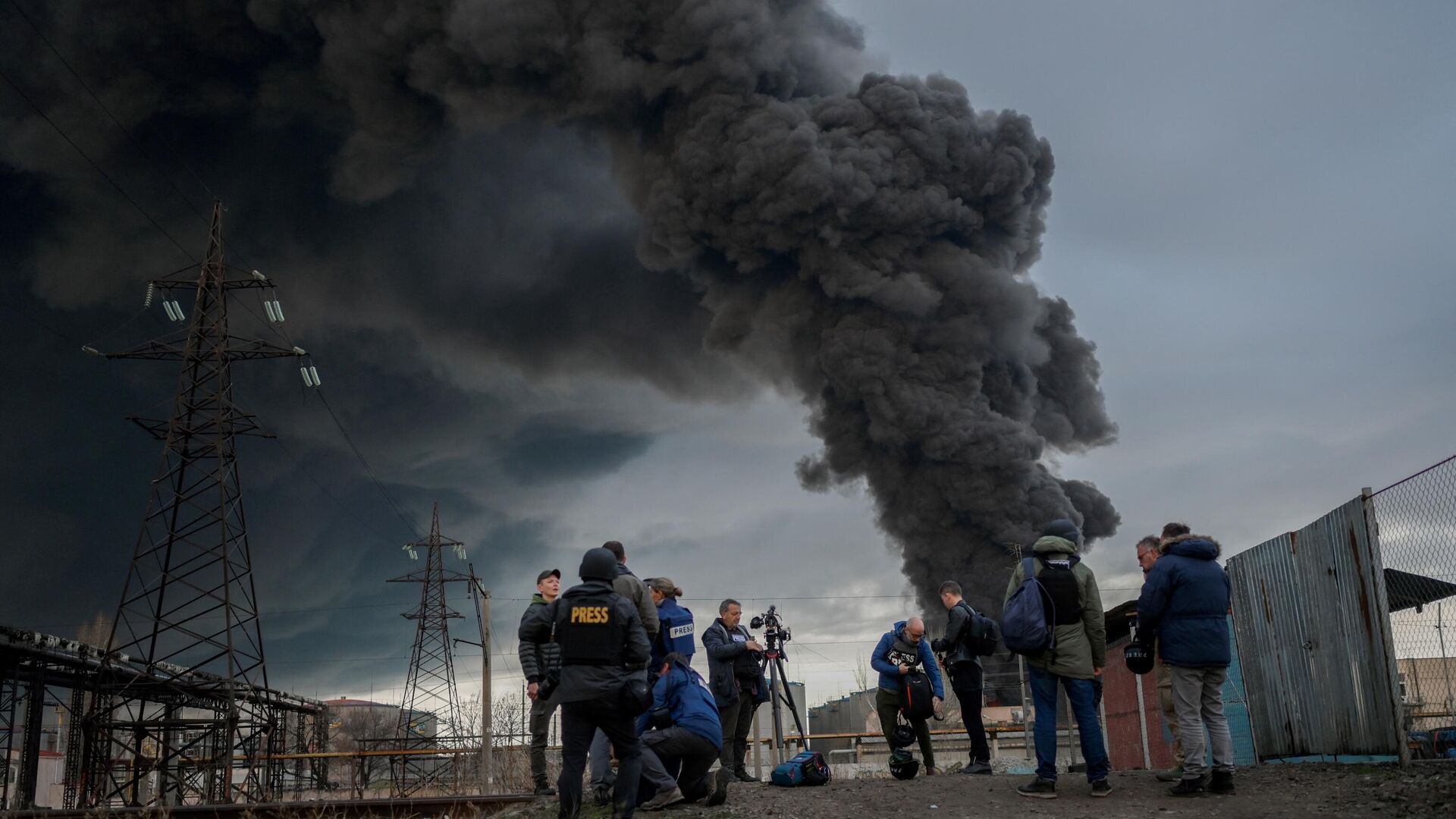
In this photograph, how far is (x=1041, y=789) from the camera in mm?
5922

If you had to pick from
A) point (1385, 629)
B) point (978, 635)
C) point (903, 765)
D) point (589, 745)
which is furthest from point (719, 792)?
point (1385, 629)

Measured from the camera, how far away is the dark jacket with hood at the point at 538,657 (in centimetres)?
513

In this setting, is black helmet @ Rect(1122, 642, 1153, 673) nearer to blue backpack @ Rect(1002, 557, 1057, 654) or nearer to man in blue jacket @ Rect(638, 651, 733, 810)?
blue backpack @ Rect(1002, 557, 1057, 654)

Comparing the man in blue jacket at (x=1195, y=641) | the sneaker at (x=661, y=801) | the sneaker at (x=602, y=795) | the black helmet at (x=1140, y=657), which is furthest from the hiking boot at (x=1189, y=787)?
the sneaker at (x=602, y=795)

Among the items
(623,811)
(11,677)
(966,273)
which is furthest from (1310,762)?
(966,273)

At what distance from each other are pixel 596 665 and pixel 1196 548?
10.9 feet

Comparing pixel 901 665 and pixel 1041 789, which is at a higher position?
pixel 901 665

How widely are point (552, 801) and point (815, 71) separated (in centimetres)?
3292

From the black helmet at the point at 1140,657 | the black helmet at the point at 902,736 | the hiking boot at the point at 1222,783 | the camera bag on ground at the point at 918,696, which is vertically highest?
the black helmet at the point at 1140,657

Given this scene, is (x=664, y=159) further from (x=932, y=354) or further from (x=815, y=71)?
(x=932, y=354)

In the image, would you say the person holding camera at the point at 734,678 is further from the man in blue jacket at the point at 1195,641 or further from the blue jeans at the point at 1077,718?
the man in blue jacket at the point at 1195,641

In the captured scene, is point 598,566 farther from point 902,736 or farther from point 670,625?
point 902,736

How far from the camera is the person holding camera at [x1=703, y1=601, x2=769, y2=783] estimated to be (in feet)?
25.5

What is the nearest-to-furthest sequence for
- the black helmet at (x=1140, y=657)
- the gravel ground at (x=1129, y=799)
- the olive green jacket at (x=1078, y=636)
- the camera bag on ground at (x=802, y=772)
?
the gravel ground at (x=1129, y=799) → the black helmet at (x=1140, y=657) → the olive green jacket at (x=1078, y=636) → the camera bag on ground at (x=802, y=772)
